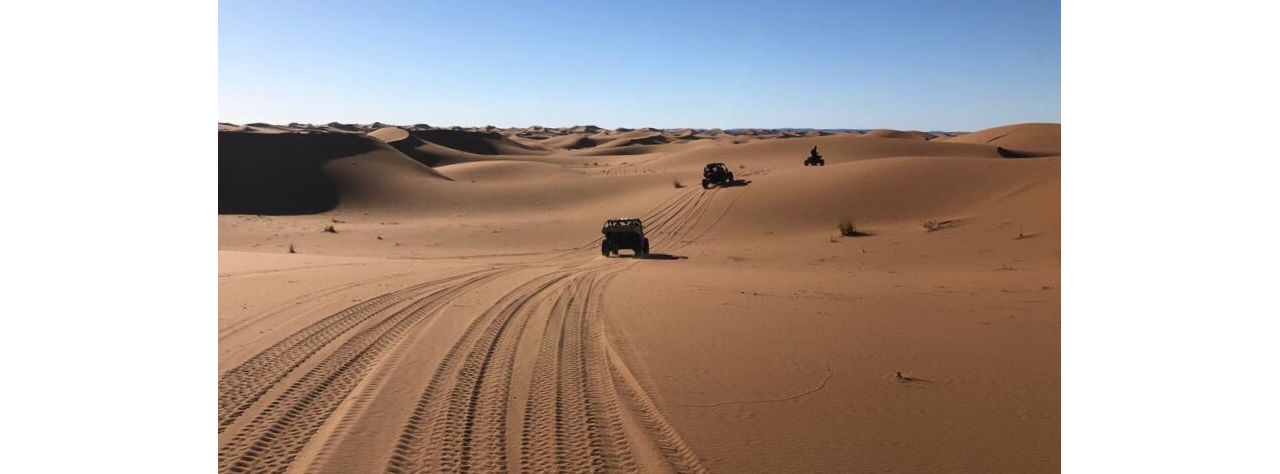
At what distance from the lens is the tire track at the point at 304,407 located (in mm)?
4953

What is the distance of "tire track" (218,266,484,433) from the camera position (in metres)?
6.03

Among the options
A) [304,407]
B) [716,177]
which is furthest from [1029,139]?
[304,407]

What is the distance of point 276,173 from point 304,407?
39382 mm

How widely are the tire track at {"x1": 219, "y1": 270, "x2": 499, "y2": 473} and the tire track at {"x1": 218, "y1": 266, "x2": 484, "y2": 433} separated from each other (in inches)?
8.5

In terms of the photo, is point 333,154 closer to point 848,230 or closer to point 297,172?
point 297,172

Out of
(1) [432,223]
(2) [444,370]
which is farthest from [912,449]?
(1) [432,223]

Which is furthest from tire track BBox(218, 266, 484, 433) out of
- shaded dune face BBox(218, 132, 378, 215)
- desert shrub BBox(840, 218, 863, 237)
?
shaded dune face BBox(218, 132, 378, 215)

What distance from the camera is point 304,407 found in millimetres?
5898

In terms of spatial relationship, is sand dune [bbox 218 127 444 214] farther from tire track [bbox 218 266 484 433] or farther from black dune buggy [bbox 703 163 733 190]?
tire track [bbox 218 266 484 433]

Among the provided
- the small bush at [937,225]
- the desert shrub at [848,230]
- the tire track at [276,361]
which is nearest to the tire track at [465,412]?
the tire track at [276,361]

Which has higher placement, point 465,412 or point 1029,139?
point 1029,139

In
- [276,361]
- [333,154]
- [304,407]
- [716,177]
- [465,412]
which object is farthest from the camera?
[333,154]

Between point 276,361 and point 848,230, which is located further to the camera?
point 848,230

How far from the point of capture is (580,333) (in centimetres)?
888
